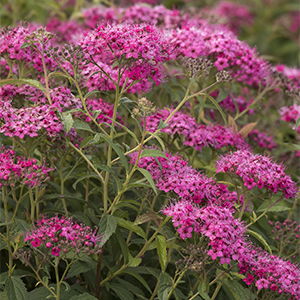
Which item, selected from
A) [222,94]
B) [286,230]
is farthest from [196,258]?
[222,94]

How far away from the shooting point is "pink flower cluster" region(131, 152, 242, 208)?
256cm

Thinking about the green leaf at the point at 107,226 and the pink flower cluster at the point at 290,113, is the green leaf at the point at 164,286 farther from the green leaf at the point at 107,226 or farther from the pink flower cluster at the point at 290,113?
the pink flower cluster at the point at 290,113

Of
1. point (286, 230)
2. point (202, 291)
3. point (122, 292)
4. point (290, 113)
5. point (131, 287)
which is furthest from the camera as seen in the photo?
point (290, 113)

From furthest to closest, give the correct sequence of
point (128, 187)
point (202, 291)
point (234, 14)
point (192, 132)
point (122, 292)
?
point (234, 14) < point (192, 132) < point (122, 292) < point (128, 187) < point (202, 291)

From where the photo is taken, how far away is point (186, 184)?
257 cm

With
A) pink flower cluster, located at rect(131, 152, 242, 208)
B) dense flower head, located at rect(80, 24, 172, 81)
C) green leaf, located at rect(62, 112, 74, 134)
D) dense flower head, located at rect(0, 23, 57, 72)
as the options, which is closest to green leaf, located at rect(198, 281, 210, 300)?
pink flower cluster, located at rect(131, 152, 242, 208)

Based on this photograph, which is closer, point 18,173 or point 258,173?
point 18,173

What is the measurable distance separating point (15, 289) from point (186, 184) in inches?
49.7

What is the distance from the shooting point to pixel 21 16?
5781 mm

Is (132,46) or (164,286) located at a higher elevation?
(132,46)

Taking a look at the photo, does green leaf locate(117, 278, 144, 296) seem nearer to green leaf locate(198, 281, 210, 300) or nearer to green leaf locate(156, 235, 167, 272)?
green leaf locate(156, 235, 167, 272)

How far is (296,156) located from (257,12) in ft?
22.1

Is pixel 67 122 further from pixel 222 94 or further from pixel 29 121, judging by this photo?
pixel 222 94

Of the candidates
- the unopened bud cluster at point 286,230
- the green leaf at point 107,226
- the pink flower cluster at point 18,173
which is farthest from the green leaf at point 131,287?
the unopened bud cluster at point 286,230
